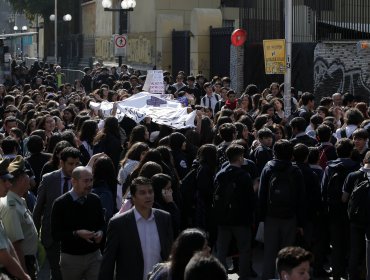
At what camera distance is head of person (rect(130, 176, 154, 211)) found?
23.6ft

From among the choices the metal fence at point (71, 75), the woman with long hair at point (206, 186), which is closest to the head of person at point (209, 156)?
the woman with long hair at point (206, 186)

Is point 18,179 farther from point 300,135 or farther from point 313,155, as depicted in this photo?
point 300,135

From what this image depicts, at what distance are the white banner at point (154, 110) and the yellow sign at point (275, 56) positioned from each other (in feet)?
10.3

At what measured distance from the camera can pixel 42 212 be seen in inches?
369

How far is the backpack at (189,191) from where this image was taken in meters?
10.8

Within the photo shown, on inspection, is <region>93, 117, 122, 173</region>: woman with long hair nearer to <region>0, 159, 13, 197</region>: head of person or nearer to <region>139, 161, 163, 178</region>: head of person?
<region>139, 161, 163, 178</region>: head of person

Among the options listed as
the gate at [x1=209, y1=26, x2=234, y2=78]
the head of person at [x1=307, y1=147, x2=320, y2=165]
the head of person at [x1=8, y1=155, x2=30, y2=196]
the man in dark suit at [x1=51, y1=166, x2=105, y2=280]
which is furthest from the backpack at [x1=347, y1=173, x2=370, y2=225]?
the gate at [x1=209, y1=26, x2=234, y2=78]

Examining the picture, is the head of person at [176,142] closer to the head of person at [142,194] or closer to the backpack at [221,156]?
the backpack at [221,156]

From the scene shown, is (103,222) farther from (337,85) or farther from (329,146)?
(337,85)

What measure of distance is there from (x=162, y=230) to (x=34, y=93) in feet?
45.1

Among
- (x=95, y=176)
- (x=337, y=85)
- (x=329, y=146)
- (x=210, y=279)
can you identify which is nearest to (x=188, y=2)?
(x=337, y=85)

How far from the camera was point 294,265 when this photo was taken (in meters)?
5.51

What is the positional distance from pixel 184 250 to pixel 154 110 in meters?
10.1

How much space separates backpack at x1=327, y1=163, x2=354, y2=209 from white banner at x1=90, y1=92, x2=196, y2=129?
4.70 metres
